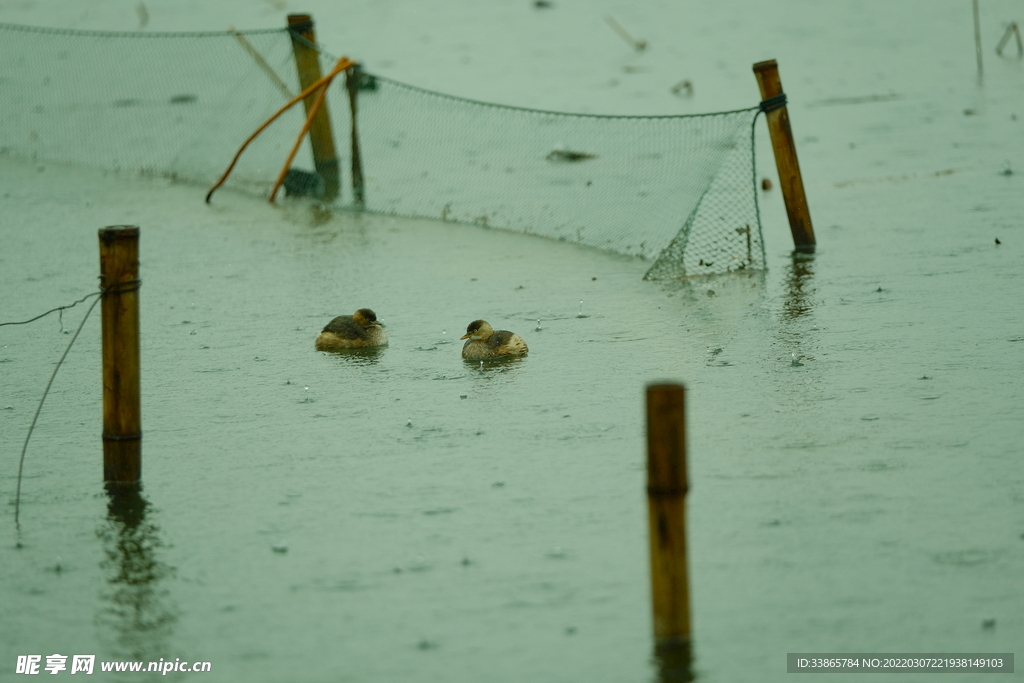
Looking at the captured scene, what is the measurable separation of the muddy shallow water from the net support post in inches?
4.5

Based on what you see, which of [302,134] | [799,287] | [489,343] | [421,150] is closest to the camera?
→ [489,343]

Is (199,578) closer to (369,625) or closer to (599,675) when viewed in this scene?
(369,625)

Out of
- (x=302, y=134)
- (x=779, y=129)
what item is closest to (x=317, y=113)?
(x=302, y=134)

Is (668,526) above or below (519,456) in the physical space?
below

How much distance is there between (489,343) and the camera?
943 cm

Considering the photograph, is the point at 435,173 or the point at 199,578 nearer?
the point at 199,578

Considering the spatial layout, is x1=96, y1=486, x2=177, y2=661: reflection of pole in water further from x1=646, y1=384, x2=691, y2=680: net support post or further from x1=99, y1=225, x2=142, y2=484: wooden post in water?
x1=646, y1=384, x2=691, y2=680: net support post

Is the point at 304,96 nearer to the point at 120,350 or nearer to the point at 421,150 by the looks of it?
the point at 421,150

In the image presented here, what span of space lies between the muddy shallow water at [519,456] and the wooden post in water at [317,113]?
2521mm

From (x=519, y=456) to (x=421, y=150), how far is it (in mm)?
10554

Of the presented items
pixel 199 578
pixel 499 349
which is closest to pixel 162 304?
pixel 499 349

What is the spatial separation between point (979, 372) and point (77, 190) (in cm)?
1135

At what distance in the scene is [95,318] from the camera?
11.3 metres

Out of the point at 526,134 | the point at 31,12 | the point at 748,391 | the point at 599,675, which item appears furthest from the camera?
the point at 31,12
